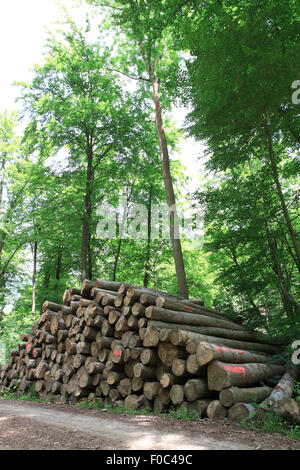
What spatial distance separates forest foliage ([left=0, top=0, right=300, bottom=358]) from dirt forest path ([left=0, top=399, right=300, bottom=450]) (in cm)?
373

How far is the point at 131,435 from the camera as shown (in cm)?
399

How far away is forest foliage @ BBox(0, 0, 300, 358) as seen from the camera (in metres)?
6.79

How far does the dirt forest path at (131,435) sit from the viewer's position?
351 cm

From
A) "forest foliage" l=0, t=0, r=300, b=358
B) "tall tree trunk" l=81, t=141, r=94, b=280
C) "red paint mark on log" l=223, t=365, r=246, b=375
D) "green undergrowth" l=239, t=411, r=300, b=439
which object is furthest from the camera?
"tall tree trunk" l=81, t=141, r=94, b=280

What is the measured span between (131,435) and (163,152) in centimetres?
976

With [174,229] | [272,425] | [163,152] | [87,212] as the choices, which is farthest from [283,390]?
[87,212]

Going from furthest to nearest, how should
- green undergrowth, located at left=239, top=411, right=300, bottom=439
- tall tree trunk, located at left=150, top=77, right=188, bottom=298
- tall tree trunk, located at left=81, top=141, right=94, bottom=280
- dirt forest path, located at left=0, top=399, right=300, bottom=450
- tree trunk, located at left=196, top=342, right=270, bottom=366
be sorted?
tall tree trunk, located at left=81, top=141, right=94, bottom=280
tall tree trunk, located at left=150, top=77, right=188, bottom=298
tree trunk, located at left=196, top=342, right=270, bottom=366
green undergrowth, located at left=239, top=411, right=300, bottom=439
dirt forest path, located at left=0, top=399, right=300, bottom=450

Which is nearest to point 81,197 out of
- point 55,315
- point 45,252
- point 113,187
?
point 113,187

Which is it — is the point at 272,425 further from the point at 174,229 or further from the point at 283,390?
the point at 174,229

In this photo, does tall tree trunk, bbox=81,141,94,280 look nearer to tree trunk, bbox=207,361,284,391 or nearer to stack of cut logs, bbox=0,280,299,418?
stack of cut logs, bbox=0,280,299,418

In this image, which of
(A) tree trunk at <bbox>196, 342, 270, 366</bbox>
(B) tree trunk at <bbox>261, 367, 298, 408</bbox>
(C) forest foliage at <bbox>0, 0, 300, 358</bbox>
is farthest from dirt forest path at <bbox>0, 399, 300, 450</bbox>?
(C) forest foliage at <bbox>0, 0, 300, 358</bbox>
